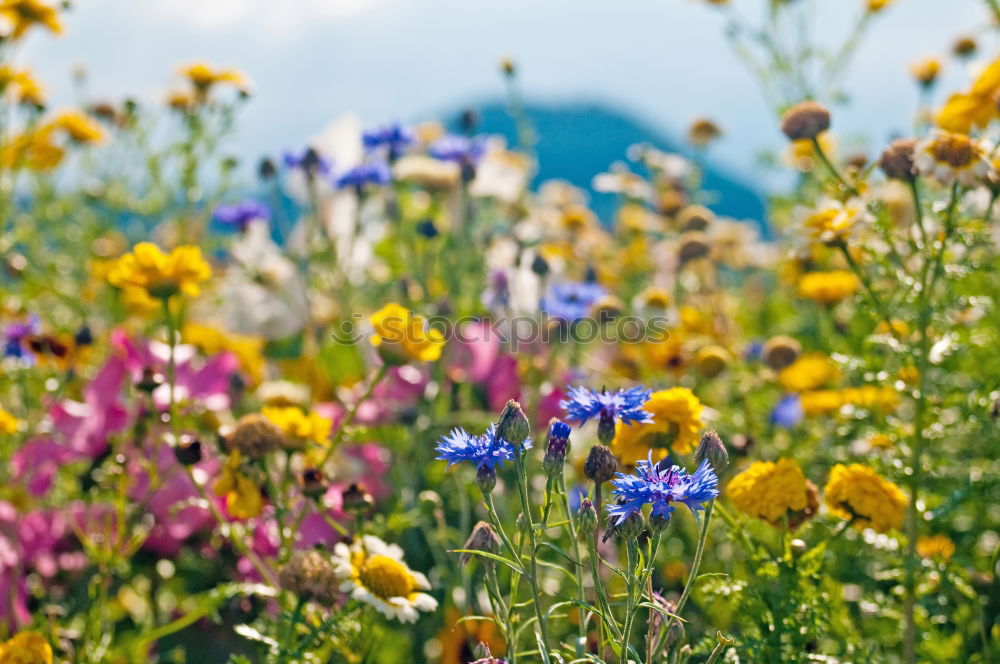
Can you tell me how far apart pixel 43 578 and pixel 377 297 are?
0.98 metres

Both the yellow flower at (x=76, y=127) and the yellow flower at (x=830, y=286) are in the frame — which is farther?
the yellow flower at (x=76, y=127)

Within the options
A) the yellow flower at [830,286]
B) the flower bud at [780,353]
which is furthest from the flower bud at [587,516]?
the yellow flower at [830,286]

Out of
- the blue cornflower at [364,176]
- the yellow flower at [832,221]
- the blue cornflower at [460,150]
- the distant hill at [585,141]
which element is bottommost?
the distant hill at [585,141]

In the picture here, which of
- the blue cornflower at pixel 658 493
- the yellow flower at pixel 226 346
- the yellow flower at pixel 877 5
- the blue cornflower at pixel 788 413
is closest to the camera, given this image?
the blue cornflower at pixel 658 493

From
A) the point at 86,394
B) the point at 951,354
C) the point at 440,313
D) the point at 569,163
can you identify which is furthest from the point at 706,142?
the point at 569,163

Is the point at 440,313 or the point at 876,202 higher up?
the point at 876,202

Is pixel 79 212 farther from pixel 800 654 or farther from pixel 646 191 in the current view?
pixel 800 654

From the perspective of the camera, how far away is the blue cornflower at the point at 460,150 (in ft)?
6.09

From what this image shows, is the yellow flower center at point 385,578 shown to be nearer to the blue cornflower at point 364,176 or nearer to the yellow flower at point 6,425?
the yellow flower at point 6,425

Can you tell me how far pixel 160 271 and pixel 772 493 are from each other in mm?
728

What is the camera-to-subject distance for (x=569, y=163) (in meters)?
18.9

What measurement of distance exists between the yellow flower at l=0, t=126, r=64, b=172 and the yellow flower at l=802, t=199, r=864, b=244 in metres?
1.47

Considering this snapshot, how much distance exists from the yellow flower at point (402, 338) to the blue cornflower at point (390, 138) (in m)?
0.79

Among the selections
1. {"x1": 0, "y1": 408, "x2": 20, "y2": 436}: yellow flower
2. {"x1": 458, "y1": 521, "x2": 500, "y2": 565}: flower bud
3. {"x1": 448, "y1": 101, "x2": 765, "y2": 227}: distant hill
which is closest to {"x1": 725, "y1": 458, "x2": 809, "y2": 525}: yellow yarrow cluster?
{"x1": 458, "y1": 521, "x2": 500, "y2": 565}: flower bud
